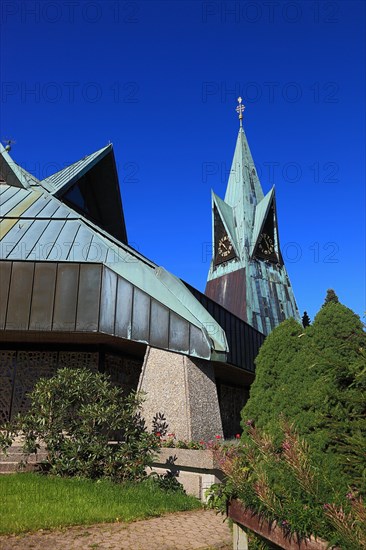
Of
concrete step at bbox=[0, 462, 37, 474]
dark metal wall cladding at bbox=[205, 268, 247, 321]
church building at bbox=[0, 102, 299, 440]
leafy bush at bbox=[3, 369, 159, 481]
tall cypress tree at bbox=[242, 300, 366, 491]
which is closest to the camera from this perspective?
tall cypress tree at bbox=[242, 300, 366, 491]

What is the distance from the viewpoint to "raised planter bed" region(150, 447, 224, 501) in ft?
26.5

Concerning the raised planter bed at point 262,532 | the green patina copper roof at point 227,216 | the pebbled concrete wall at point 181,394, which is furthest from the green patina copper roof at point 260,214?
the raised planter bed at point 262,532

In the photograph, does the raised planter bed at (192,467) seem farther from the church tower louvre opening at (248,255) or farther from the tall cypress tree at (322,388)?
the church tower louvre opening at (248,255)

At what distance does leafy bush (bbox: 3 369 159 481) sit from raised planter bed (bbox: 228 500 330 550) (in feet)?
14.4

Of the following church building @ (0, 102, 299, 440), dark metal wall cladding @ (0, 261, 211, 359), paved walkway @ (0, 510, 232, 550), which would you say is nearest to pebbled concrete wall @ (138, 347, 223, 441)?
church building @ (0, 102, 299, 440)

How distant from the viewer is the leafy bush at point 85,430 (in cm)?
822

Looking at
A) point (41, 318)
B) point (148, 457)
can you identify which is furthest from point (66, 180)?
point (148, 457)

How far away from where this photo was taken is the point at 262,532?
3484mm

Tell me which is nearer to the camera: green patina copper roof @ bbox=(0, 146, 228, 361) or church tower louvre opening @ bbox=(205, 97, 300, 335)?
green patina copper roof @ bbox=(0, 146, 228, 361)

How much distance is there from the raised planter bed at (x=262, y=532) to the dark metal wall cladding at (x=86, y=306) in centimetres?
629

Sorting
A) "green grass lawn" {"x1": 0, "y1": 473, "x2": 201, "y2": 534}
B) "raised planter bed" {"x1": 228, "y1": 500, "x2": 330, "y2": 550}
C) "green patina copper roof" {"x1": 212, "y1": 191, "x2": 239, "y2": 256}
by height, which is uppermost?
"green patina copper roof" {"x1": 212, "y1": 191, "x2": 239, "y2": 256}

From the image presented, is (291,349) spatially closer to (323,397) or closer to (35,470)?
(323,397)

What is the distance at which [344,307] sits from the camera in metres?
4.97

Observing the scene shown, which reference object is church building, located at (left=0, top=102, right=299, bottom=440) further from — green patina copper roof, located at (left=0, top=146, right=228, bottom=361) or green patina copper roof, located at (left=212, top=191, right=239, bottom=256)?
green patina copper roof, located at (left=212, top=191, right=239, bottom=256)
